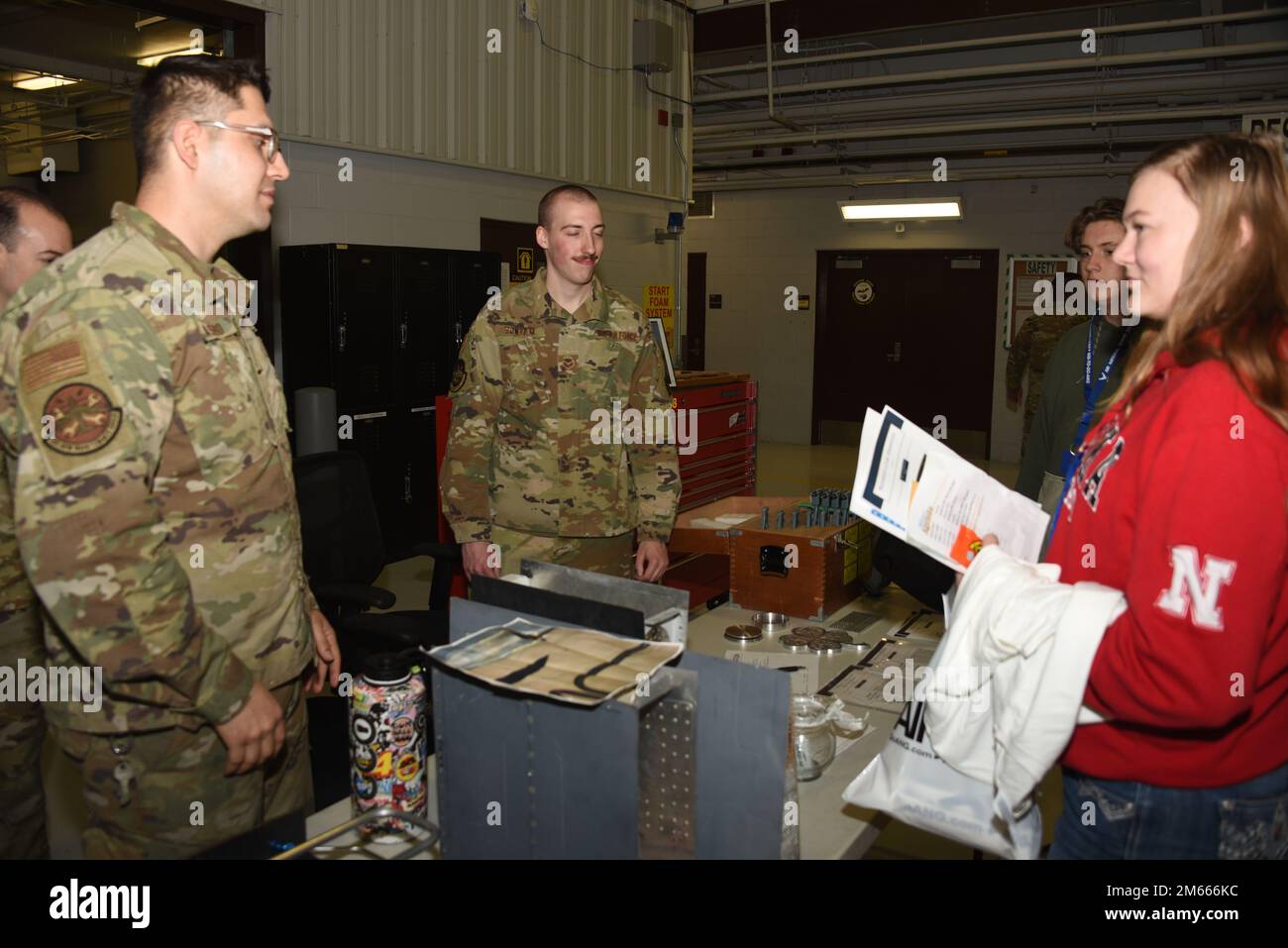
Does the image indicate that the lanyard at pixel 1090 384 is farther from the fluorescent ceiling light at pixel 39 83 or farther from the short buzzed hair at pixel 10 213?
the fluorescent ceiling light at pixel 39 83

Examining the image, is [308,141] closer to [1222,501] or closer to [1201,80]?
[1222,501]

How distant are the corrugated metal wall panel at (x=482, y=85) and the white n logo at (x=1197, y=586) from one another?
4.72 m

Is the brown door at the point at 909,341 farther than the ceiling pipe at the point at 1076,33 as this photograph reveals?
Yes

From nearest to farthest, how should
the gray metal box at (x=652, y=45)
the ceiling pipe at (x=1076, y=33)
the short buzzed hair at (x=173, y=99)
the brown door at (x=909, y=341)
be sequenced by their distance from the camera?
the short buzzed hair at (x=173, y=99)
the ceiling pipe at (x=1076, y=33)
the gray metal box at (x=652, y=45)
the brown door at (x=909, y=341)

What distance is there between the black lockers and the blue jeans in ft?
14.4

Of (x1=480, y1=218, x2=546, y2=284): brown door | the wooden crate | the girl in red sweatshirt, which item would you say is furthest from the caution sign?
the girl in red sweatshirt

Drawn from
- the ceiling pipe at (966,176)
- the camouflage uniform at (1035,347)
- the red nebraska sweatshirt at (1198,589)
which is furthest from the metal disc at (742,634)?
the ceiling pipe at (966,176)

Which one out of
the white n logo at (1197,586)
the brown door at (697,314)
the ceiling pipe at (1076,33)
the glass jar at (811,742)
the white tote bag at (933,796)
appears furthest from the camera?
the brown door at (697,314)

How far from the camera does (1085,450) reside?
1.31 metres

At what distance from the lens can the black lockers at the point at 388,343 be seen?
4.96m

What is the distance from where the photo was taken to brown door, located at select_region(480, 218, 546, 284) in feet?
20.2

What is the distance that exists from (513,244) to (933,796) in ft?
18.2

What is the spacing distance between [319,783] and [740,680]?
4.72 ft

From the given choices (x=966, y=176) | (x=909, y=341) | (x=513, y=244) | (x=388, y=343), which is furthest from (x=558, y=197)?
(x=909, y=341)
